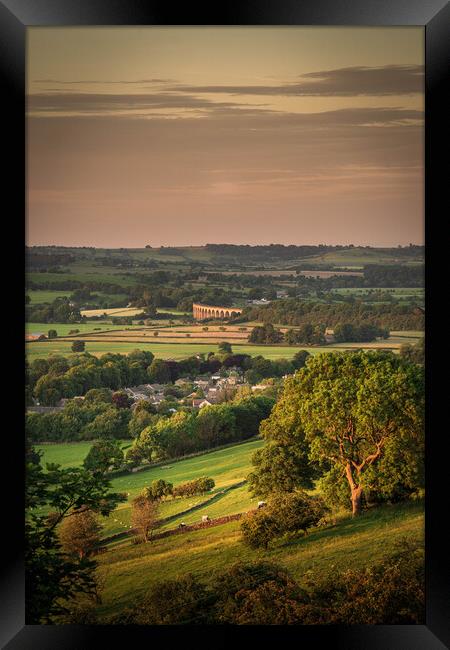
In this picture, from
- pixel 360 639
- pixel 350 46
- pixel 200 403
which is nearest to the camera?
pixel 360 639

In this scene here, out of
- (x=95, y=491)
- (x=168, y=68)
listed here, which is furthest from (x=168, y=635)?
(x=168, y=68)

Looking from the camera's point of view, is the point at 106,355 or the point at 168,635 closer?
the point at 168,635

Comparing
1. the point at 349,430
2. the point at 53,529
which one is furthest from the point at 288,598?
the point at 53,529

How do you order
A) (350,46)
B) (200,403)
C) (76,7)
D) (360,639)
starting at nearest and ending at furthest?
(76,7)
(360,639)
(350,46)
(200,403)

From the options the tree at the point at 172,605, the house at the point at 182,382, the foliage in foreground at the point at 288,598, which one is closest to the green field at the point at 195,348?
the house at the point at 182,382

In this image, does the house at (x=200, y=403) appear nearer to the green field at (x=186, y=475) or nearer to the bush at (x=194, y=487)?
the green field at (x=186, y=475)

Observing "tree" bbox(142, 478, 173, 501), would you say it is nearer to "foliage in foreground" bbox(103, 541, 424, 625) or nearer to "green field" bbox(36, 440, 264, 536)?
"green field" bbox(36, 440, 264, 536)

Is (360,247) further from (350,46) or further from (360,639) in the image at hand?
(360,639)
